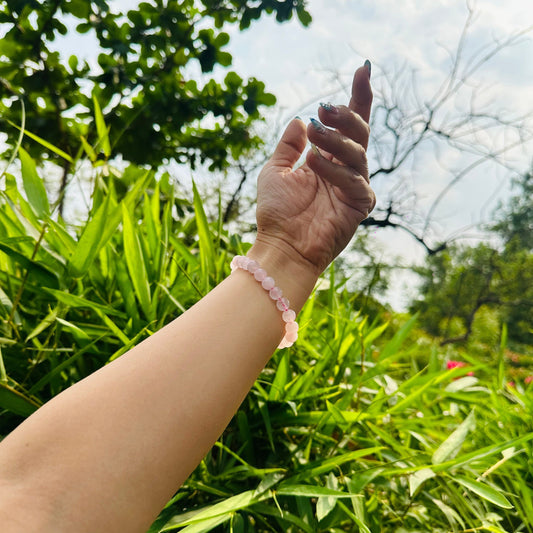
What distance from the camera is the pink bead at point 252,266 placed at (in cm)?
50

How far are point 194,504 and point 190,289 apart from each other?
37 centimetres

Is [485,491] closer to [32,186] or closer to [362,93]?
[362,93]

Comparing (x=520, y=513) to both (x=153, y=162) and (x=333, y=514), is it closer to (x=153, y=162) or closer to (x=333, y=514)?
(x=333, y=514)

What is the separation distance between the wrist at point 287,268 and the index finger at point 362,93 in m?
0.23

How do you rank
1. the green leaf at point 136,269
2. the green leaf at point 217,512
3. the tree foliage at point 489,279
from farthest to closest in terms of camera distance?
the tree foliage at point 489,279 < the green leaf at point 136,269 < the green leaf at point 217,512

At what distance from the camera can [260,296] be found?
48cm

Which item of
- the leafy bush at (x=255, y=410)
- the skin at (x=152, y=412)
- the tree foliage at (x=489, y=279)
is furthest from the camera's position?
the tree foliage at (x=489, y=279)

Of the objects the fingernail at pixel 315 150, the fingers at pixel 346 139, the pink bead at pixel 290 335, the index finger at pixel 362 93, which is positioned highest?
the index finger at pixel 362 93

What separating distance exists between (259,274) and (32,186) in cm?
57

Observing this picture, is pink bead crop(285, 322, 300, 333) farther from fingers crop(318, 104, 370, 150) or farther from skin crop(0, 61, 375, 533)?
fingers crop(318, 104, 370, 150)

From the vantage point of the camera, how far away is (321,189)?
2.06 ft

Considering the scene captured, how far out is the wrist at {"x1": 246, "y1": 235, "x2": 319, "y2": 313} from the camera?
522mm

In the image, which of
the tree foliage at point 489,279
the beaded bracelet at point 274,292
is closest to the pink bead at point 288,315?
the beaded bracelet at point 274,292

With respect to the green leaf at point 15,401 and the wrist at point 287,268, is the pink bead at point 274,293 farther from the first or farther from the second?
the green leaf at point 15,401
